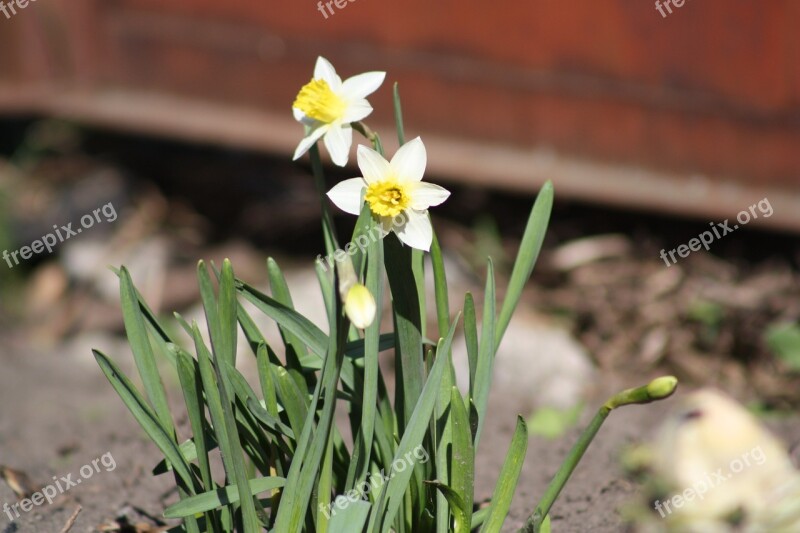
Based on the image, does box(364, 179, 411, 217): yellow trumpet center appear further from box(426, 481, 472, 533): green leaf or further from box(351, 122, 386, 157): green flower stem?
box(426, 481, 472, 533): green leaf

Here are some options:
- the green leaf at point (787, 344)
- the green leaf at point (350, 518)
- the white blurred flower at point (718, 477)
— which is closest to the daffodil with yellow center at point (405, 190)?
the green leaf at point (350, 518)

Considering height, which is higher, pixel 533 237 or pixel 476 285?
pixel 533 237

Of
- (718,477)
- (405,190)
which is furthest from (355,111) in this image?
(718,477)

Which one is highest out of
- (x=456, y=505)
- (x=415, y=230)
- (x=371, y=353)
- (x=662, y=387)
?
(x=415, y=230)

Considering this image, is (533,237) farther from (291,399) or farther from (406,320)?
(291,399)

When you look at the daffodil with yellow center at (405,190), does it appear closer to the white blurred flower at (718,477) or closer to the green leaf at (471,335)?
the green leaf at (471,335)

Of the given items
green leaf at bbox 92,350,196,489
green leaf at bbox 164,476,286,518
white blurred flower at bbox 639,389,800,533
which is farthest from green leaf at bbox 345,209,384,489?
white blurred flower at bbox 639,389,800,533
